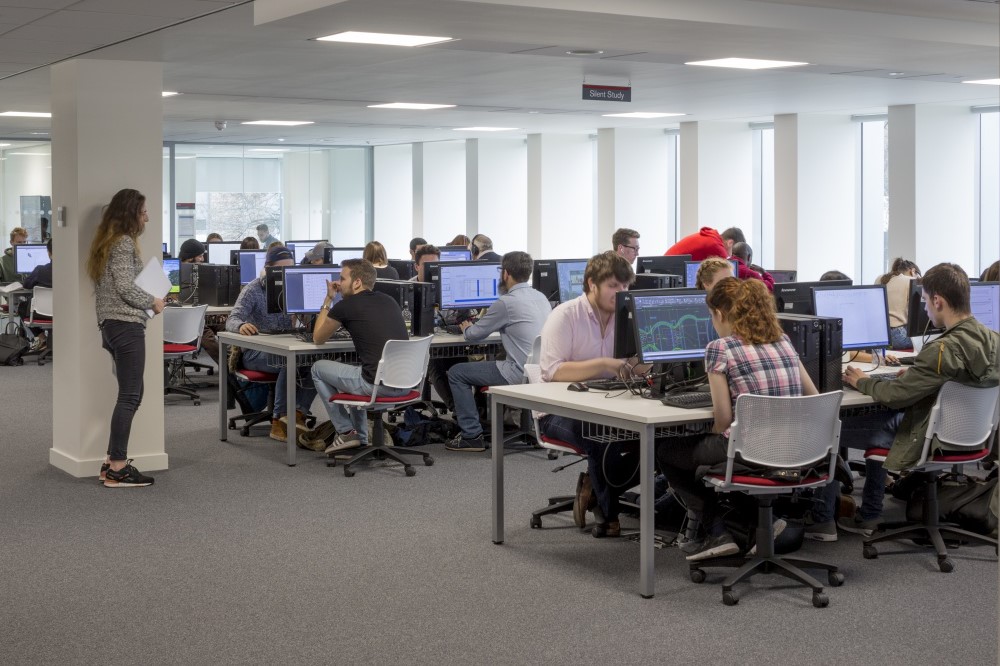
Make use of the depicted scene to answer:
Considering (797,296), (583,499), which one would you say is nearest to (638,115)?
(797,296)

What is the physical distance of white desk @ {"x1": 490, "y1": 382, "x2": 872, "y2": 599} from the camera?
15.0 ft

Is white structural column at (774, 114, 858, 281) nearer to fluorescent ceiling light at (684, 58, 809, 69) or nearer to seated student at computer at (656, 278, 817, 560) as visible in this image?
fluorescent ceiling light at (684, 58, 809, 69)

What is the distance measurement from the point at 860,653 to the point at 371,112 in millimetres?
10826

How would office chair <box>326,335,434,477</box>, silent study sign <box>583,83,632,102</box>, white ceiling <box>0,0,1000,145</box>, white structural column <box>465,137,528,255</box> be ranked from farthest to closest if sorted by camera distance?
1. white structural column <box>465,137,528,255</box>
2. silent study sign <box>583,83,632,102</box>
3. office chair <box>326,335,434,477</box>
4. white ceiling <box>0,0,1000,145</box>

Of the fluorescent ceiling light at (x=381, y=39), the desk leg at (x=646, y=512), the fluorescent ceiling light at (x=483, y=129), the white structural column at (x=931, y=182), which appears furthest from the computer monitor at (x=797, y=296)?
the fluorescent ceiling light at (x=483, y=129)

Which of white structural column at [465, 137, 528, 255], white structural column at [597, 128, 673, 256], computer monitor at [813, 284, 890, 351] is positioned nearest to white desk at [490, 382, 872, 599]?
computer monitor at [813, 284, 890, 351]

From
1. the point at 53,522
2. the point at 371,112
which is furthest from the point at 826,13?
the point at 371,112

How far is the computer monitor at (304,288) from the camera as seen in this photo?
7949 mm

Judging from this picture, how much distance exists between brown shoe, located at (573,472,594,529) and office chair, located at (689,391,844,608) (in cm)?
100

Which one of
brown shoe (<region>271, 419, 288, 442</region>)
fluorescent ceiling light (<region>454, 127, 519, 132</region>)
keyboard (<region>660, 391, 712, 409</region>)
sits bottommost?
brown shoe (<region>271, 419, 288, 442</region>)

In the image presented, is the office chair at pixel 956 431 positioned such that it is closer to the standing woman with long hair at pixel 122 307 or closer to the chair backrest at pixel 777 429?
the chair backrest at pixel 777 429

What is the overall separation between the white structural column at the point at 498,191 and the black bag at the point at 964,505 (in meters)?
13.2

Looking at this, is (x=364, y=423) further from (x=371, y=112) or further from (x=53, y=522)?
(x=371, y=112)

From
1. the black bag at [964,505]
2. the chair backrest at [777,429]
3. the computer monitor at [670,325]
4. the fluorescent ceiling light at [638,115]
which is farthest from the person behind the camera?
the fluorescent ceiling light at [638,115]
